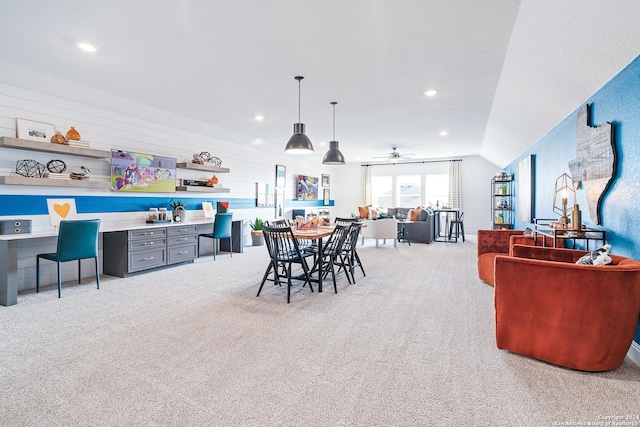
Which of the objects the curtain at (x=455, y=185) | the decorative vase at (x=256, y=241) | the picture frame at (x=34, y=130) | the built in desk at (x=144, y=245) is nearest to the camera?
the picture frame at (x=34, y=130)

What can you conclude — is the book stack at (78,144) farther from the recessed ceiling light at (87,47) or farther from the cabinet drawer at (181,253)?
the cabinet drawer at (181,253)

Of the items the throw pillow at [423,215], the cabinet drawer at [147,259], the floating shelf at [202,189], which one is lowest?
the cabinet drawer at [147,259]

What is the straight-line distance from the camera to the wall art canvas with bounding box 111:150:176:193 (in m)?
5.04

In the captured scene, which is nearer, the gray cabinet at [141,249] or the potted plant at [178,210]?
the gray cabinet at [141,249]

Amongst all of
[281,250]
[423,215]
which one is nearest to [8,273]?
[281,250]

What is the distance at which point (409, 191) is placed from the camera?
11633 millimetres

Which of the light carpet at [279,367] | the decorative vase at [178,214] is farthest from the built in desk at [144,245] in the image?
the light carpet at [279,367]

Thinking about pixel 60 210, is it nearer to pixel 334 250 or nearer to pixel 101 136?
pixel 101 136

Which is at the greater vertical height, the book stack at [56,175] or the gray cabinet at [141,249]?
the book stack at [56,175]

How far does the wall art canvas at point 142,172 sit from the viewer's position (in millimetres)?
5043

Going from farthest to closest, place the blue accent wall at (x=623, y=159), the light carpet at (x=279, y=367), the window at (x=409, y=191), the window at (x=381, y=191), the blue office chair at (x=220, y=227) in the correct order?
the window at (x=381, y=191) < the window at (x=409, y=191) < the blue office chair at (x=220, y=227) < the blue accent wall at (x=623, y=159) < the light carpet at (x=279, y=367)

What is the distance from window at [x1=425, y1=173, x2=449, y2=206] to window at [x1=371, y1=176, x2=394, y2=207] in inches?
51.5

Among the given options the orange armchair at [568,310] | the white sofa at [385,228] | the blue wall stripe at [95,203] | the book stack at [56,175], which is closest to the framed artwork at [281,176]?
the blue wall stripe at [95,203]

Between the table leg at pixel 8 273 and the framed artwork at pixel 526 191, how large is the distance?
23.2 feet
